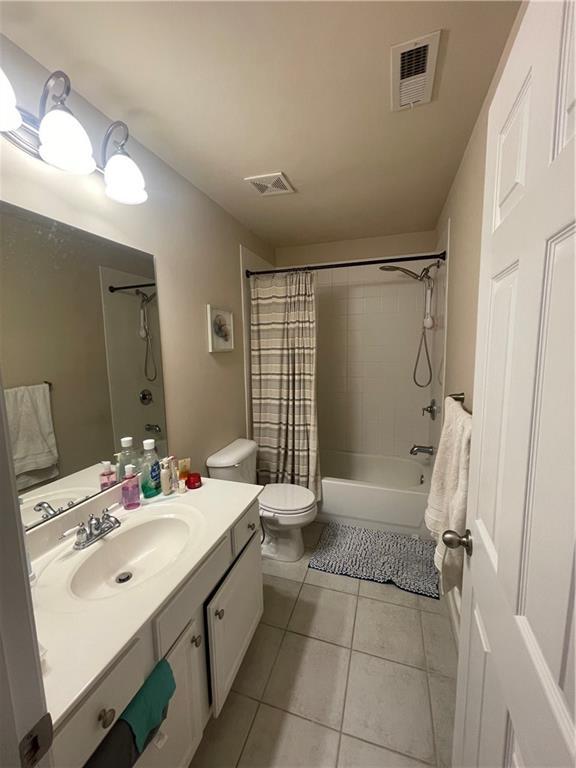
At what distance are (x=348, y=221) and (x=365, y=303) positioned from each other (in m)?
0.77

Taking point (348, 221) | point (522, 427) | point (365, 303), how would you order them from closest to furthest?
point (522, 427) → point (348, 221) → point (365, 303)

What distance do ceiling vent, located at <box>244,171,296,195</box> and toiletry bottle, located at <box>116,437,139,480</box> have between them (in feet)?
5.00

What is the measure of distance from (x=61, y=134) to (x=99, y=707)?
1.54m

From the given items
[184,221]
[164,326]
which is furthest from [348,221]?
[164,326]

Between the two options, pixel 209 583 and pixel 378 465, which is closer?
pixel 209 583

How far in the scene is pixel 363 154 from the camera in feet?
5.03

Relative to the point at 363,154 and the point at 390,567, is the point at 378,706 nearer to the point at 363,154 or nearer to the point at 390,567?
the point at 390,567

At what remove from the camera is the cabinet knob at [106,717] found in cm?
67

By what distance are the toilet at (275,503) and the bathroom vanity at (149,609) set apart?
44cm

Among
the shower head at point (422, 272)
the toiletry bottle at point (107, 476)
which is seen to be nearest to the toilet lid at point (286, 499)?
the toiletry bottle at point (107, 476)

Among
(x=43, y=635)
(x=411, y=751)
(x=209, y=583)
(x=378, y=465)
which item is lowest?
(x=411, y=751)

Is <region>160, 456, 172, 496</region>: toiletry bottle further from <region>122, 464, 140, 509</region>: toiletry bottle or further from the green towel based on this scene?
the green towel

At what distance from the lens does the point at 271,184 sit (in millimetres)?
1778

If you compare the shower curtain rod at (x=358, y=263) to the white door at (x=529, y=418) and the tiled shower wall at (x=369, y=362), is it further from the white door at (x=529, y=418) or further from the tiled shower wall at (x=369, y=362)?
the white door at (x=529, y=418)
